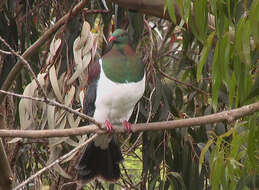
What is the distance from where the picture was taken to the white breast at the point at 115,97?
252 centimetres

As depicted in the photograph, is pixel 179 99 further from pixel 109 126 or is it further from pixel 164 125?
pixel 164 125

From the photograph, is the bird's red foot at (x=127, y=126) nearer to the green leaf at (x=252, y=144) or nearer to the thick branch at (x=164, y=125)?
the thick branch at (x=164, y=125)

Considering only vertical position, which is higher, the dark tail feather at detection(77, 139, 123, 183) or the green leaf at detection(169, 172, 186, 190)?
the dark tail feather at detection(77, 139, 123, 183)

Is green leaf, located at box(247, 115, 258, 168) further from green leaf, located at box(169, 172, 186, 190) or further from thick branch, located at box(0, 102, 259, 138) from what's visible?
green leaf, located at box(169, 172, 186, 190)

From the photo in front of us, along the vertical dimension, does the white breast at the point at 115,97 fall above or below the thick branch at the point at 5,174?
above

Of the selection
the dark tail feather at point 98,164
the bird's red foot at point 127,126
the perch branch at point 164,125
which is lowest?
the dark tail feather at point 98,164

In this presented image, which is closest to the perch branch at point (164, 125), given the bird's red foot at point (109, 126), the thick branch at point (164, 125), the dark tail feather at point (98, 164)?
the thick branch at point (164, 125)

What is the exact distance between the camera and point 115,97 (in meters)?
2.53

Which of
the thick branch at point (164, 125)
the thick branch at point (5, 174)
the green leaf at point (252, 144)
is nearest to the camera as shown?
the green leaf at point (252, 144)

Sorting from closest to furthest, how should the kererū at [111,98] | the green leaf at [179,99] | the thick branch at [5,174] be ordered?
the kererū at [111,98] < the thick branch at [5,174] < the green leaf at [179,99]

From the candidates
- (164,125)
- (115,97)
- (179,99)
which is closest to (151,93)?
(115,97)

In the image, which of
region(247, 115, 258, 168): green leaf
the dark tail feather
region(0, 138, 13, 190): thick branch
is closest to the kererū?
the dark tail feather

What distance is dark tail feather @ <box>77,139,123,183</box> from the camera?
2.77 metres

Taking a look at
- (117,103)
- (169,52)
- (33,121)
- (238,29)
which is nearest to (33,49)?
(33,121)
